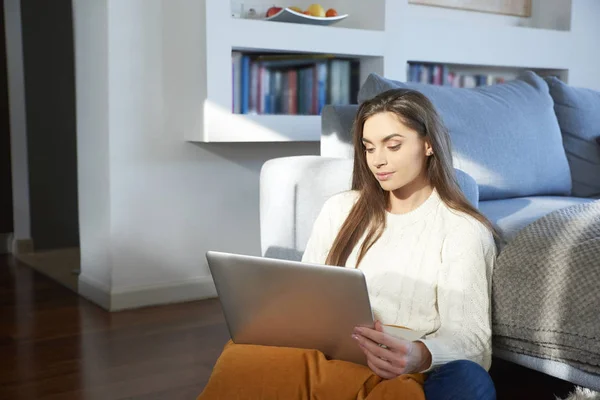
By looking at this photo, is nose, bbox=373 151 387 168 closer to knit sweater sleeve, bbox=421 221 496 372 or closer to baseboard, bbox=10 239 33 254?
knit sweater sleeve, bbox=421 221 496 372

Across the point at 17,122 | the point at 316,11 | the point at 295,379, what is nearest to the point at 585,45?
the point at 316,11

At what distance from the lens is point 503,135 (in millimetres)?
2414

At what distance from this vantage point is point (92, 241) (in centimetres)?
312

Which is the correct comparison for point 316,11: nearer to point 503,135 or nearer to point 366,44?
point 366,44

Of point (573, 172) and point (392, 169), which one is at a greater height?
point (392, 169)

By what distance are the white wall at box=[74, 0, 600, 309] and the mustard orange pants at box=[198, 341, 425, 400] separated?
159cm

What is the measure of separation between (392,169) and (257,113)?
1648mm

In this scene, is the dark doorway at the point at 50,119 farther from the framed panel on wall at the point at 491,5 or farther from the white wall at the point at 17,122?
the framed panel on wall at the point at 491,5

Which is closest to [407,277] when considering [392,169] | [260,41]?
[392,169]

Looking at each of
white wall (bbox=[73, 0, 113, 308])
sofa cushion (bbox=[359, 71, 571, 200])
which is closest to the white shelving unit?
white wall (bbox=[73, 0, 113, 308])

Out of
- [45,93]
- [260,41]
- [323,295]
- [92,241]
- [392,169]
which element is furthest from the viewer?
[45,93]

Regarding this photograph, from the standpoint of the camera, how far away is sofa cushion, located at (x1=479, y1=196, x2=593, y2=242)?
196 centimetres

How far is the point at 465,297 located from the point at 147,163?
183cm

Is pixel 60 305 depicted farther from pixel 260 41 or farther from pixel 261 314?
pixel 261 314
